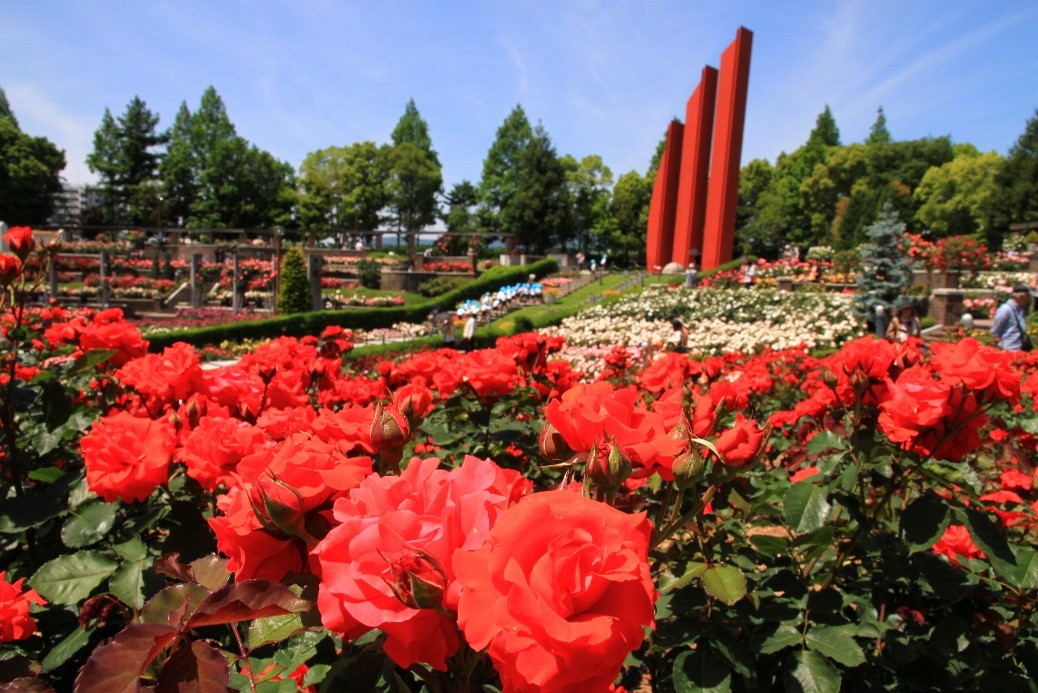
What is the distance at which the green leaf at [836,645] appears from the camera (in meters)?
1.24

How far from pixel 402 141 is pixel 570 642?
59.6 m

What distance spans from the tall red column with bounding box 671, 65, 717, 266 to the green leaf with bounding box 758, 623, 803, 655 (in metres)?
26.7

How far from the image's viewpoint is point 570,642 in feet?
1.51

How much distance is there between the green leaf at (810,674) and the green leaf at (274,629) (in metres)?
1.00

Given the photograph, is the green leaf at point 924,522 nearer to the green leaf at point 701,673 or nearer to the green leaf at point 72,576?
the green leaf at point 701,673

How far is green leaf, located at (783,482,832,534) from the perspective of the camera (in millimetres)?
1373

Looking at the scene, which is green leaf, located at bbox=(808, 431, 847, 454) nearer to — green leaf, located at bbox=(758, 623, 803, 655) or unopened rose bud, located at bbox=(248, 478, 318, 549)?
green leaf, located at bbox=(758, 623, 803, 655)

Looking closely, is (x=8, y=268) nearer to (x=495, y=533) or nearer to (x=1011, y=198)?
(x=495, y=533)

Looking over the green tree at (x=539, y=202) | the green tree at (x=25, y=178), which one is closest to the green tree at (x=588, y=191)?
the green tree at (x=539, y=202)

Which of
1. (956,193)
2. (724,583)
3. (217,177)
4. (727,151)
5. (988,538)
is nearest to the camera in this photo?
(724,583)

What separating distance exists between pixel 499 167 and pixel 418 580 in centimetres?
5759

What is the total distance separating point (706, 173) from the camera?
91.0ft

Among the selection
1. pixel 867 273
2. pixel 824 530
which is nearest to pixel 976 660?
pixel 824 530

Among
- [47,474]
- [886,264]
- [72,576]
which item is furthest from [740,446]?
[886,264]
